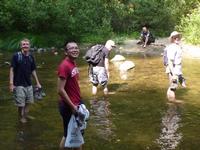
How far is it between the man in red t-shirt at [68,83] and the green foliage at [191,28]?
21693 mm

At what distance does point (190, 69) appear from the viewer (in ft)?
62.3

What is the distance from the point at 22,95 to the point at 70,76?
125 inches

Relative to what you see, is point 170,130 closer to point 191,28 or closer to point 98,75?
point 98,75

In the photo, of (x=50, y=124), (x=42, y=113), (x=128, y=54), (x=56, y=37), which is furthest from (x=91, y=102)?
(x=56, y=37)

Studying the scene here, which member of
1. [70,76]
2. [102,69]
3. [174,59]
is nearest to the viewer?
[70,76]

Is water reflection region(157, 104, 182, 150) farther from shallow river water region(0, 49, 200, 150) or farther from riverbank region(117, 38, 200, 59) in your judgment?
riverbank region(117, 38, 200, 59)

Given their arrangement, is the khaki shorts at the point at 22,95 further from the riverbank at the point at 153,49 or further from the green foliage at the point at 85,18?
the green foliage at the point at 85,18

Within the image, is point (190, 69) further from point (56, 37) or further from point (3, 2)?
point (3, 2)

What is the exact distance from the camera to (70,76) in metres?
6.83

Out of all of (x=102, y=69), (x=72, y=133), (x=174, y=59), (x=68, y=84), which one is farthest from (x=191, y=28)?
(x=72, y=133)

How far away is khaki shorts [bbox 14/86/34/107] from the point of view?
31.9 feet

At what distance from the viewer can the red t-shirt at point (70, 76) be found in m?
6.76

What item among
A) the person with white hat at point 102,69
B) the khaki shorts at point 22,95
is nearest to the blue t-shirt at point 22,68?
the khaki shorts at point 22,95

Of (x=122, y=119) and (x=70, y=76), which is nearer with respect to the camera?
(x=70, y=76)
